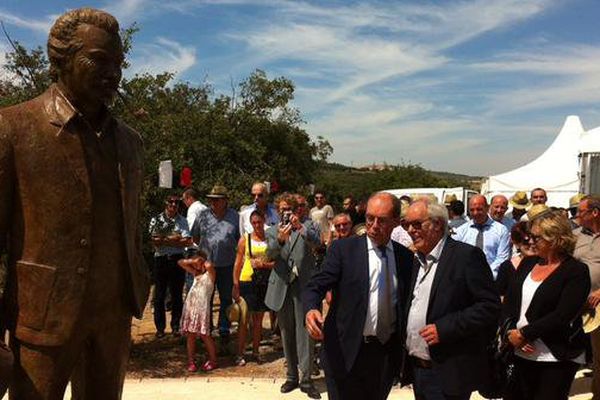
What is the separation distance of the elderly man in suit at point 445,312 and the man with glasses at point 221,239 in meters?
4.17

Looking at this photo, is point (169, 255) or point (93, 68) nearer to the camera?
point (93, 68)

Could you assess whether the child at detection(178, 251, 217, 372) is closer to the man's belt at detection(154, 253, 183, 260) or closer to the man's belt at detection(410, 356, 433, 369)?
the man's belt at detection(154, 253, 183, 260)

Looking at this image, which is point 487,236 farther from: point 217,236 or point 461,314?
point 461,314

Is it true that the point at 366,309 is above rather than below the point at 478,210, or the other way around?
below

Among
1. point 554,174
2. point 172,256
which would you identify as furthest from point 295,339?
point 554,174

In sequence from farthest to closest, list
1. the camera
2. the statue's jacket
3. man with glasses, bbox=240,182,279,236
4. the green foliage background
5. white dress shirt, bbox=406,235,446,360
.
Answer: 1. the green foliage background
2. man with glasses, bbox=240,182,279,236
3. the camera
4. white dress shirt, bbox=406,235,446,360
5. the statue's jacket

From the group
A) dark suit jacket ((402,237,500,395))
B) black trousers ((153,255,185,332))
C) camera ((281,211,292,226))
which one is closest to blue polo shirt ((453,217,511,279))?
camera ((281,211,292,226))

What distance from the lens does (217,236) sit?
7.69 meters

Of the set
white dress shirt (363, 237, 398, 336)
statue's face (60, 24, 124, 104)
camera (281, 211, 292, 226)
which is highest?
statue's face (60, 24, 124, 104)

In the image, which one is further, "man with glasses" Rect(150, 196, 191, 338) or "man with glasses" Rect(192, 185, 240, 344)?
"man with glasses" Rect(150, 196, 191, 338)

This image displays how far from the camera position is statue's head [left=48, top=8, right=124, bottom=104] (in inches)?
98.7

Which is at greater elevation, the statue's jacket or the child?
the statue's jacket

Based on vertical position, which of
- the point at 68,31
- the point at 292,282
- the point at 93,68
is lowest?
the point at 292,282

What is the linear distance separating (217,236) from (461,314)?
4585 millimetres
